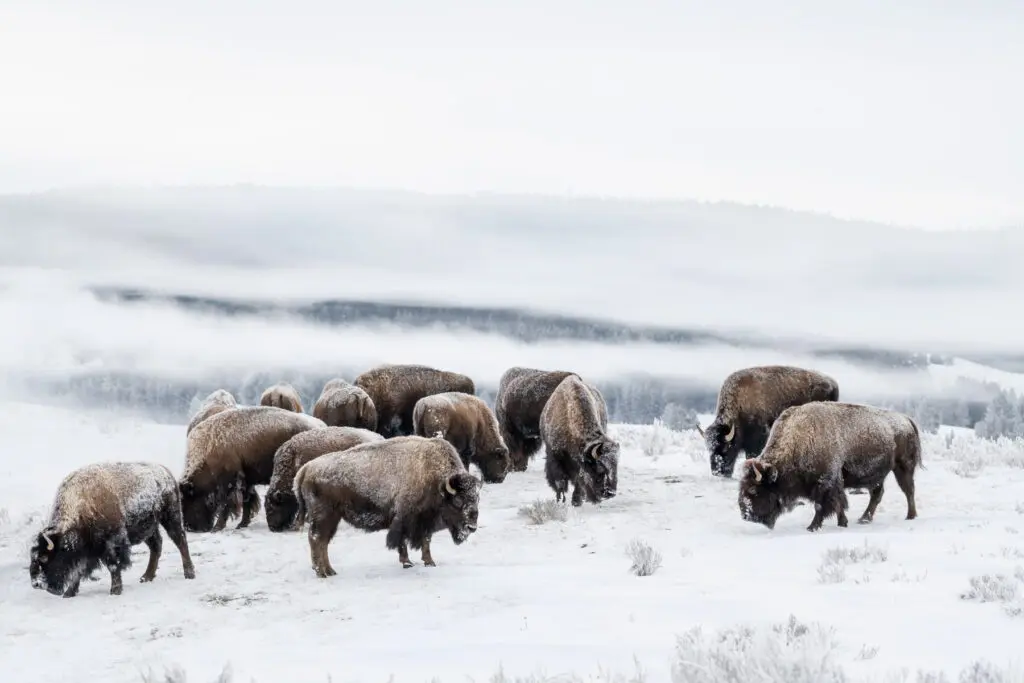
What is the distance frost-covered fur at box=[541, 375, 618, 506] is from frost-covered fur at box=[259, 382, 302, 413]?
771 cm

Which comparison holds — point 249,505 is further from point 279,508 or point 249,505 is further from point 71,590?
point 71,590

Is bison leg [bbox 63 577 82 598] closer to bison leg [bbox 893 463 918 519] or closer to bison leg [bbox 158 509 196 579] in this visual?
bison leg [bbox 158 509 196 579]

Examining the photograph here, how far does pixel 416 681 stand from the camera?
629 centimetres

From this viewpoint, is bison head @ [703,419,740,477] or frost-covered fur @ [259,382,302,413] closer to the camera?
bison head @ [703,419,740,477]

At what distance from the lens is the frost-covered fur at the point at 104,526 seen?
10008mm

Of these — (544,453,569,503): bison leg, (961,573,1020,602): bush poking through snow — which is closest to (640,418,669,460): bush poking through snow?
(544,453,569,503): bison leg

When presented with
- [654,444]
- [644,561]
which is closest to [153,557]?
[644,561]

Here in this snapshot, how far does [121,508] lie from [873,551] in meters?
7.79

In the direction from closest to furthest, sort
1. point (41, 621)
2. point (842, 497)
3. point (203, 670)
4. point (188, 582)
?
point (203, 670) < point (41, 621) < point (188, 582) < point (842, 497)

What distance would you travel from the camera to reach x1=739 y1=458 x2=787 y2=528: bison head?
12102mm

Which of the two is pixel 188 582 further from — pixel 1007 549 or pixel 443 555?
pixel 1007 549

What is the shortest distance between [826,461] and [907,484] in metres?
1.31

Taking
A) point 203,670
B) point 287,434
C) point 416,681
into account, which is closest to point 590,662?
point 416,681

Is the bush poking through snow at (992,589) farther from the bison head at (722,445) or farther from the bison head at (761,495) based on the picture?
the bison head at (722,445)
